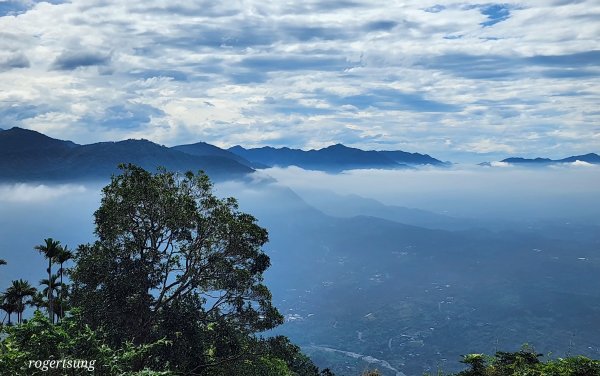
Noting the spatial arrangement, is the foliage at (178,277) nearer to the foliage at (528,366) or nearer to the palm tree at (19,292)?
the foliage at (528,366)

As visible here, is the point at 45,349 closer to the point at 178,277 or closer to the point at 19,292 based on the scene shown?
the point at 178,277

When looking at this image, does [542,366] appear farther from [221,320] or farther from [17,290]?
[17,290]

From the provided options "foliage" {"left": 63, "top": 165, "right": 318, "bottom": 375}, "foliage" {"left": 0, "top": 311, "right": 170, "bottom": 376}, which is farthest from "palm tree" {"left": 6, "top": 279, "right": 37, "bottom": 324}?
"foliage" {"left": 0, "top": 311, "right": 170, "bottom": 376}

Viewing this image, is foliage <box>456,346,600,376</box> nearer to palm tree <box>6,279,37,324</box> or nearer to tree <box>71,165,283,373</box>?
tree <box>71,165,283,373</box>

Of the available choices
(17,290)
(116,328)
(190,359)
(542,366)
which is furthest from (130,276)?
(17,290)

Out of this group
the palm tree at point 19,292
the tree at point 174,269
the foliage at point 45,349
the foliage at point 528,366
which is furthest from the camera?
the palm tree at point 19,292

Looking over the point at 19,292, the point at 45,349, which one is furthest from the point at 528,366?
the point at 19,292

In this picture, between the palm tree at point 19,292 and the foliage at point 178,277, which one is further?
the palm tree at point 19,292

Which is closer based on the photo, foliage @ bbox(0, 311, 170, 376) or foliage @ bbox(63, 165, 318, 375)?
foliage @ bbox(0, 311, 170, 376)

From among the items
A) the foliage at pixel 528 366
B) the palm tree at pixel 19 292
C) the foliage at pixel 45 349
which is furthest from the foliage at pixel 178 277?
the palm tree at pixel 19 292

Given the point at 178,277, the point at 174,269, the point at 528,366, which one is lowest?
the point at 528,366
